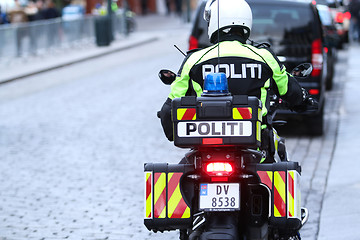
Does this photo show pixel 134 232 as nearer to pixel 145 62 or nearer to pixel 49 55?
pixel 145 62

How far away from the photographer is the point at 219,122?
407cm

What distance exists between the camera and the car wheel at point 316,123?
11.0 m

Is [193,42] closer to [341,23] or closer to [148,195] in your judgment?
[148,195]

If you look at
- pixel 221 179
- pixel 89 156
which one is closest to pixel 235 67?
pixel 221 179

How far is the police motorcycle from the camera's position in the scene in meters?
4.07

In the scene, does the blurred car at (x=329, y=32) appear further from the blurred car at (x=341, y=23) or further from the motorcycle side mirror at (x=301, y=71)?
the motorcycle side mirror at (x=301, y=71)

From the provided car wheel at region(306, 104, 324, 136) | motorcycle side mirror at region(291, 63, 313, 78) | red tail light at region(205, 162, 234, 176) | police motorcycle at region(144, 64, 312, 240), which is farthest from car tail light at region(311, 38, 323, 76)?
red tail light at region(205, 162, 234, 176)

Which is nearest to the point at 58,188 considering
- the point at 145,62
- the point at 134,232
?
the point at 134,232

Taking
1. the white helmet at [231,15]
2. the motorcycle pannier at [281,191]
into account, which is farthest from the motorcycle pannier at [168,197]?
the white helmet at [231,15]

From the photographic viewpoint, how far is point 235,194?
4172mm

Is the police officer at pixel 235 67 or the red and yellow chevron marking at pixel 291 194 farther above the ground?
the police officer at pixel 235 67

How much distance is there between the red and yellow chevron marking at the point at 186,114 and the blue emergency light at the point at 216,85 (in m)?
0.16

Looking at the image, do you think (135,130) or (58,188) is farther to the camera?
(135,130)

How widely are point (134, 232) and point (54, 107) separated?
8.13 metres
